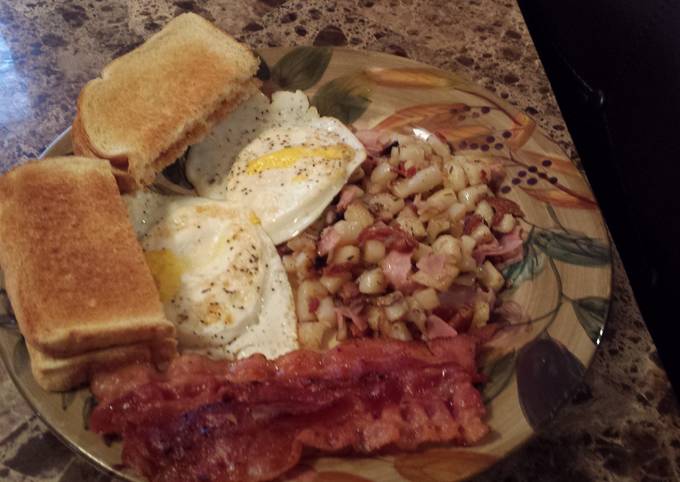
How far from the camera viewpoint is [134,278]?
1.48 meters

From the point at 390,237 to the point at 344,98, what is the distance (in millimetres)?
580

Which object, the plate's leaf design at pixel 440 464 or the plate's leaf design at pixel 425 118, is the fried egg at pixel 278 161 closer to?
the plate's leaf design at pixel 425 118

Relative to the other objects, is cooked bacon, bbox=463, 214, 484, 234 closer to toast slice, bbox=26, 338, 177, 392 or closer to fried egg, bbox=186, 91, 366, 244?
fried egg, bbox=186, 91, 366, 244

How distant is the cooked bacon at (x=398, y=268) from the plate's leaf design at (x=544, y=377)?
31cm

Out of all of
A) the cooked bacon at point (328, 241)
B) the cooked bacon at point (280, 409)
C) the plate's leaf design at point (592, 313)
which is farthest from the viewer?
the cooked bacon at point (328, 241)

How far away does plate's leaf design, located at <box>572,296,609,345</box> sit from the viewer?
1481 millimetres

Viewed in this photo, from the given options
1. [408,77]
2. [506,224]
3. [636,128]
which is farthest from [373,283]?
[636,128]

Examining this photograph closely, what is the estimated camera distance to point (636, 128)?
265 cm

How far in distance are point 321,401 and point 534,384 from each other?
44 cm

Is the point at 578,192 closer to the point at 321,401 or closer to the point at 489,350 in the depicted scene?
the point at 489,350

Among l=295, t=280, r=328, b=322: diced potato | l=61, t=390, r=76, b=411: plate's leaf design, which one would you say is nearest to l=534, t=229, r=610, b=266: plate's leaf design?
l=295, t=280, r=328, b=322: diced potato

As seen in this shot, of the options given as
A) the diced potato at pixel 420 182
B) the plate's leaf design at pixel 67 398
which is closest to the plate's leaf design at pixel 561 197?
the diced potato at pixel 420 182

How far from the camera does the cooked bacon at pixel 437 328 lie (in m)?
1.55

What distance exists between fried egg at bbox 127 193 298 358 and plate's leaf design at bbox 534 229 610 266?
2.10ft
